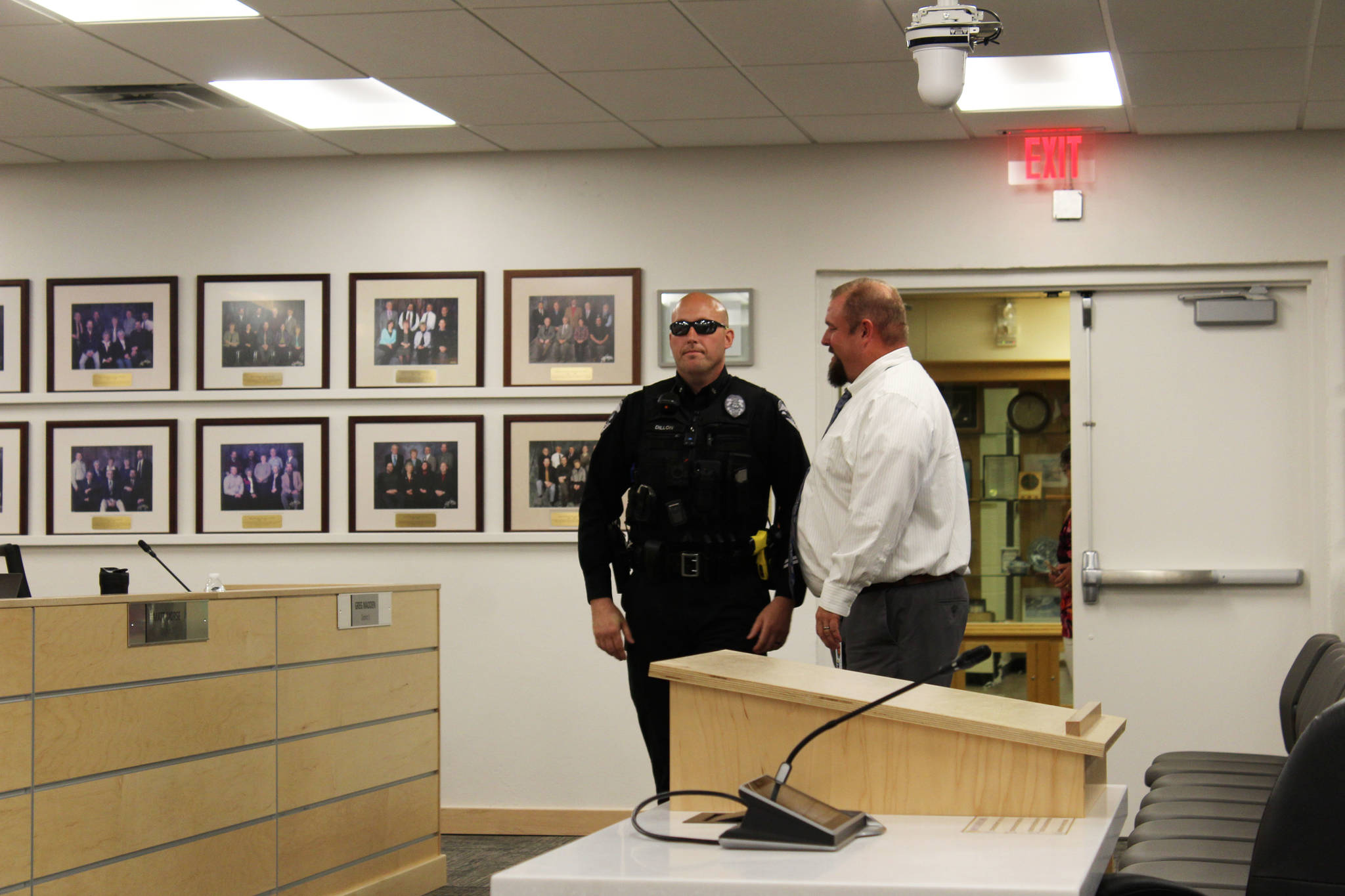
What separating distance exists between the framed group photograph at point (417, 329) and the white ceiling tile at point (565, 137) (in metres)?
0.58

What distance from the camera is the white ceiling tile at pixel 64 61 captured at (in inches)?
164

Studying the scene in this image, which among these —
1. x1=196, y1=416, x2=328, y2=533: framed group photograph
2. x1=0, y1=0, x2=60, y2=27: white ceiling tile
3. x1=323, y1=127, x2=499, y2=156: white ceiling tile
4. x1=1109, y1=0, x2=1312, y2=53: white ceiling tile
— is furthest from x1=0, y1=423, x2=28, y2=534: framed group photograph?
x1=1109, y1=0, x2=1312, y2=53: white ceiling tile

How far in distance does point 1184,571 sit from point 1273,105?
1.77 m

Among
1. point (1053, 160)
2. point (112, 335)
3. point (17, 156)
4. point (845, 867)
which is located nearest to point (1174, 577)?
point (1053, 160)

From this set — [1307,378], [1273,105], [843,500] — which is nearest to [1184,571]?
[1307,378]

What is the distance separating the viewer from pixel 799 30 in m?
4.06

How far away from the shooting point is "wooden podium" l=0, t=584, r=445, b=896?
3.15m

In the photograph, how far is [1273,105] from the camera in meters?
4.82

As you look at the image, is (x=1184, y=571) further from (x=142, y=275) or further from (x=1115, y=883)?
(x=142, y=275)

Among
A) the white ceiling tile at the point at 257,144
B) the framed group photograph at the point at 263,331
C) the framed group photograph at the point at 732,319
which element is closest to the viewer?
the white ceiling tile at the point at 257,144

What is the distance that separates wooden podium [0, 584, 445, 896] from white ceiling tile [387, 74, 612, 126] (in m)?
1.73

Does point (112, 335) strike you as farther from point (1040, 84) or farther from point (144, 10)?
point (1040, 84)

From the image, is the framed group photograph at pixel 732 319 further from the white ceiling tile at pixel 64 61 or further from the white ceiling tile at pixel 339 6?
the white ceiling tile at pixel 64 61

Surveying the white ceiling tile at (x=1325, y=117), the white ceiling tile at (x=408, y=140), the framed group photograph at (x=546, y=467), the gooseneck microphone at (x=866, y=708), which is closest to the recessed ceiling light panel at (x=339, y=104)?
the white ceiling tile at (x=408, y=140)
